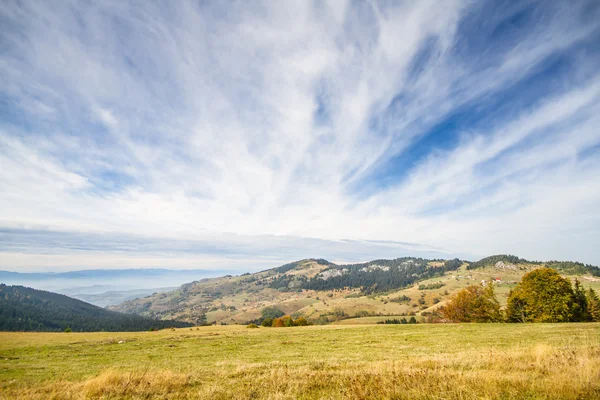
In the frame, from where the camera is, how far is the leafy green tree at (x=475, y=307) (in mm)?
70375

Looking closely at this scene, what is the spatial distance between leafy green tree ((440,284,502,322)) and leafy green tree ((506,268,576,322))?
669cm

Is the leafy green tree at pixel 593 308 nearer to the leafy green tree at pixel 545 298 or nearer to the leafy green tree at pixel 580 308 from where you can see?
the leafy green tree at pixel 580 308

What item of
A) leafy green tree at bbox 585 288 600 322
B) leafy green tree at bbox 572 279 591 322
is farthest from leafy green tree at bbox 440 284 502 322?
leafy green tree at bbox 585 288 600 322

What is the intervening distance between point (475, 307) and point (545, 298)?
60.9 ft

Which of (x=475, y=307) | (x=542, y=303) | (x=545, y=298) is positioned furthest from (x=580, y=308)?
(x=475, y=307)

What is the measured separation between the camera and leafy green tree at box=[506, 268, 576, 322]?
55688 mm

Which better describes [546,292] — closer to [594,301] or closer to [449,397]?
[594,301]

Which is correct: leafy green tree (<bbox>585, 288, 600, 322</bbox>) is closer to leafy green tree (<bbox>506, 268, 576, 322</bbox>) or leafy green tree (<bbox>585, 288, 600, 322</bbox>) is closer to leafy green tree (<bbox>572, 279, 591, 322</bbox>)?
leafy green tree (<bbox>572, 279, 591, 322</bbox>)

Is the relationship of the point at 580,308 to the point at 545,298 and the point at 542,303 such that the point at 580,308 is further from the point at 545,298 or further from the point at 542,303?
the point at 542,303

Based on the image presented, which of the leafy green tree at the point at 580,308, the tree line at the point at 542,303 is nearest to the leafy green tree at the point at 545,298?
the tree line at the point at 542,303

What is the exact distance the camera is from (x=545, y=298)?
57.9m

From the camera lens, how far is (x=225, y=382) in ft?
38.8

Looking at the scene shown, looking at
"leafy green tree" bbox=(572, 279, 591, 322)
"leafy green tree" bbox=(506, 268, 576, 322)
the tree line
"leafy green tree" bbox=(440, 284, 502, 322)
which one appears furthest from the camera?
"leafy green tree" bbox=(440, 284, 502, 322)

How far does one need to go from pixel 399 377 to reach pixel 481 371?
3.29 m
